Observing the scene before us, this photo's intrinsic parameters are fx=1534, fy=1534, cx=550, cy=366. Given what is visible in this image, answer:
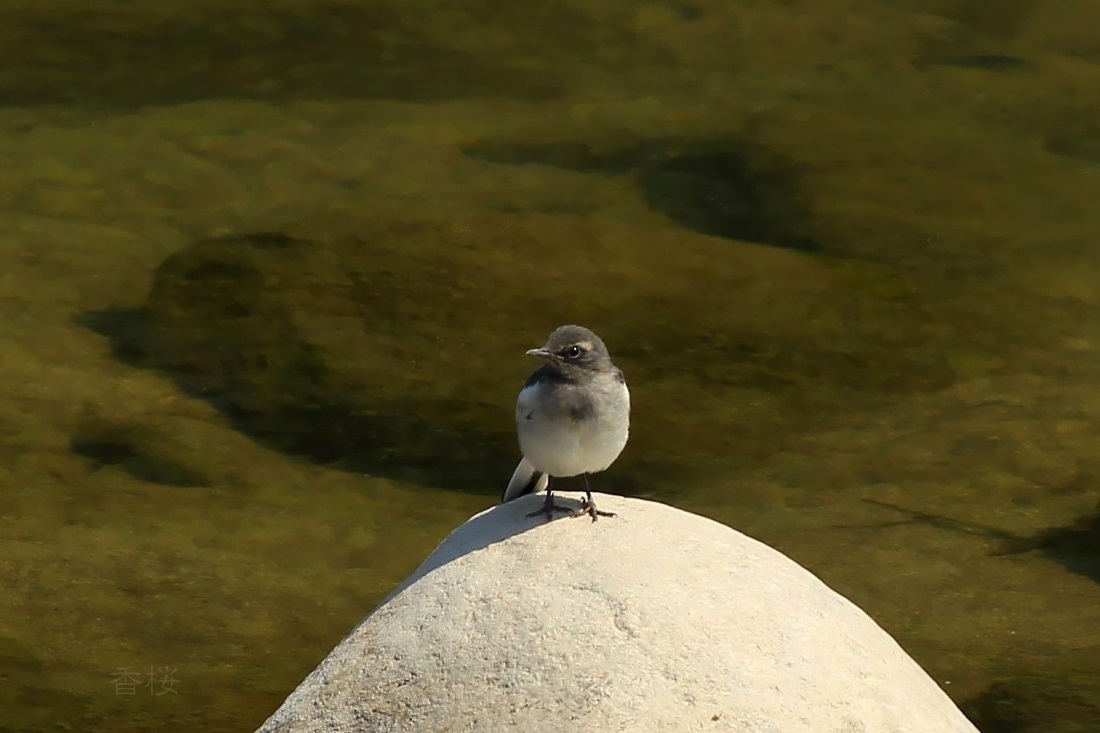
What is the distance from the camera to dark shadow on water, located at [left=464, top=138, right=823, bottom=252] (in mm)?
13531

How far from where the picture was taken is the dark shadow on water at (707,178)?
44.4 feet

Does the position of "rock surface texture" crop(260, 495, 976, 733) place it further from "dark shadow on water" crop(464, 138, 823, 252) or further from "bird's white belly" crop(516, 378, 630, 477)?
"dark shadow on water" crop(464, 138, 823, 252)

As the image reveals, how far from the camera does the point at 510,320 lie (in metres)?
11.6

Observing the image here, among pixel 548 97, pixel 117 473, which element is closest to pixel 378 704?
→ pixel 117 473

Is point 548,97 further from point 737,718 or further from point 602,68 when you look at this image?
point 737,718

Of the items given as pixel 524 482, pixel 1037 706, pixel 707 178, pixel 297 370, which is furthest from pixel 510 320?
pixel 1037 706

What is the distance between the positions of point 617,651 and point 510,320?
6798 mm

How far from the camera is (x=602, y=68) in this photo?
59.6 feet

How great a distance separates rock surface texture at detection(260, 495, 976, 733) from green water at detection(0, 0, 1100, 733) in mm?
2335

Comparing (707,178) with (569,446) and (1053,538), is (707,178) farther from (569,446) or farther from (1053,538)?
(569,446)

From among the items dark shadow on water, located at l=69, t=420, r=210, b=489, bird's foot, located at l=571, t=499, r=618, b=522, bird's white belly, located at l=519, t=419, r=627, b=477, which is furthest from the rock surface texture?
dark shadow on water, located at l=69, t=420, r=210, b=489

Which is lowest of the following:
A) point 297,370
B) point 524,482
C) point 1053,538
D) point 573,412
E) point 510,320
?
point 297,370

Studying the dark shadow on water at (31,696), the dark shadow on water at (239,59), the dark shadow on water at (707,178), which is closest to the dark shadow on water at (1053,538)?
the dark shadow on water at (707,178)

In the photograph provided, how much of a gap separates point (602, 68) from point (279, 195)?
5.30 meters
